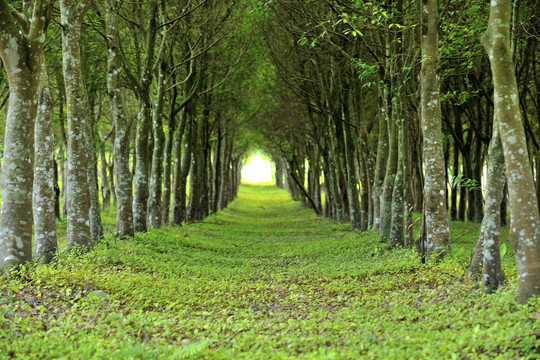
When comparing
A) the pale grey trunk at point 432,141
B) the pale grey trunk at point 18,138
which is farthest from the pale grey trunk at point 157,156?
the pale grey trunk at point 432,141

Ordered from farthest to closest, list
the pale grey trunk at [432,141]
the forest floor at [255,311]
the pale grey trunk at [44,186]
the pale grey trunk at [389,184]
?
the pale grey trunk at [389,184]
the pale grey trunk at [432,141]
the pale grey trunk at [44,186]
the forest floor at [255,311]

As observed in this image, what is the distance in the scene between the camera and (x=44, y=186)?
1021 centimetres

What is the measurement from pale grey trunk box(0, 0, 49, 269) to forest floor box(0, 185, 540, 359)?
2.10 ft

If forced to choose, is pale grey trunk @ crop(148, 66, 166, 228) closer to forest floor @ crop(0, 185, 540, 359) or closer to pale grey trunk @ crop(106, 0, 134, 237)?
pale grey trunk @ crop(106, 0, 134, 237)

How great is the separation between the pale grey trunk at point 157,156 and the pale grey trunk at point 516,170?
46.5ft

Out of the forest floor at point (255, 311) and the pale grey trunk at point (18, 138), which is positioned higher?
the pale grey trunk at point (18, 138)

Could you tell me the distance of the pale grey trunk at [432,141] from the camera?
402 inches

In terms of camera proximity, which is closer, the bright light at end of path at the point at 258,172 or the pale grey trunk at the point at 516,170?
the pale grey trunk at the point at 516,170

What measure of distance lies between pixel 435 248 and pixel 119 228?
9.60m

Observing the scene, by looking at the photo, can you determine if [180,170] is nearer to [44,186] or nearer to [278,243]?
[278,243]

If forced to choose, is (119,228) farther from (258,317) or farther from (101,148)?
(101,148)

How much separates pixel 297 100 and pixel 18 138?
21618 millimetres

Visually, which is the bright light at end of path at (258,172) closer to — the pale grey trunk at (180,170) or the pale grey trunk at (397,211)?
the pale grey trunk at (180,170)

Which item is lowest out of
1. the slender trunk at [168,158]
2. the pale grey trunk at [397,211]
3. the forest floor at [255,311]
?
the forest floor at [255,311]
